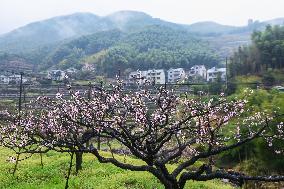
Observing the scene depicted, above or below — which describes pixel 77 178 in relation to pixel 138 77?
below

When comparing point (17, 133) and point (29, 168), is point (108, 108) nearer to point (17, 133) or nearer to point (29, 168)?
point (17, 133)

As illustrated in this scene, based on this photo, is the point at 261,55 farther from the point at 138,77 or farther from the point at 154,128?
the point at 154,128

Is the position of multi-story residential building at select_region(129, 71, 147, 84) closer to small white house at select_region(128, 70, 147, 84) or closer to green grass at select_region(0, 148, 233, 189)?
small white house at select_region(128, 70, 147, 84)

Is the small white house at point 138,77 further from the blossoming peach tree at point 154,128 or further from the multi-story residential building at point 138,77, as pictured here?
the blossoming peach tree at point 154,128

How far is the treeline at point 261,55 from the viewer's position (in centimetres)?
10916

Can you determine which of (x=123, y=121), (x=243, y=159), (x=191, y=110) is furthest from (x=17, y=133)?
(x=243, y=159)

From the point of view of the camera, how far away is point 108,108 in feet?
51.2

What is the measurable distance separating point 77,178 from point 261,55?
98.7 metres

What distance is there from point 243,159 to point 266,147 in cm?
508

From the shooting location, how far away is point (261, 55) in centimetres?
11462

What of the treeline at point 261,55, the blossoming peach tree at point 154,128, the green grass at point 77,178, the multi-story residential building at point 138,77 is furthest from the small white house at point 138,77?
the treeline at point 261,55

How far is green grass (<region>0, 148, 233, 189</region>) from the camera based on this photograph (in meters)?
22.0

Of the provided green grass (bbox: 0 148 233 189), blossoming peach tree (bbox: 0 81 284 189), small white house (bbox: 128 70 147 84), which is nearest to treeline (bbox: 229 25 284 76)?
green grass (bbox: 0 148 233 189)

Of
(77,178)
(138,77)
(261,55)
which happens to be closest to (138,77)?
(138,77)
